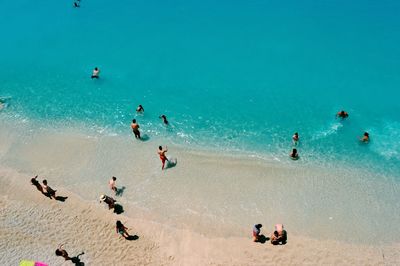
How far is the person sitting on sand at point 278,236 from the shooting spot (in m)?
18.9

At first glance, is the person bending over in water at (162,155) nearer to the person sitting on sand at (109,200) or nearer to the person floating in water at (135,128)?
the person floating in water at (135,128)

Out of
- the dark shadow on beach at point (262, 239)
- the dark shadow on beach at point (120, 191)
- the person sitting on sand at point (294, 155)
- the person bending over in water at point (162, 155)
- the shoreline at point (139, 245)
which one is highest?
the person sitting on sand at point (294, 155)

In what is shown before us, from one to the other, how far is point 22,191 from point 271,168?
45.7ft

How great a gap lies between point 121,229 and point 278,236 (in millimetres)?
7335

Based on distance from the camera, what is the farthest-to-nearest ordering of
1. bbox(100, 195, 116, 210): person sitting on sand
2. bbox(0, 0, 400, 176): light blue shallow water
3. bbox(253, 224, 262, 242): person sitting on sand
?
bbox(0, 0, 400, 176): light blue shallow water < bbox(100, 195, 116, 210): person sitting on sand < bbox(253, 224, 262, 242): person sitting on sand

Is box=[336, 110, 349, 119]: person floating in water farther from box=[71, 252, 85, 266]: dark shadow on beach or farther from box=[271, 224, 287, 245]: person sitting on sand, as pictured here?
box=[71, 252, 85, 266]: dark shadow on beach

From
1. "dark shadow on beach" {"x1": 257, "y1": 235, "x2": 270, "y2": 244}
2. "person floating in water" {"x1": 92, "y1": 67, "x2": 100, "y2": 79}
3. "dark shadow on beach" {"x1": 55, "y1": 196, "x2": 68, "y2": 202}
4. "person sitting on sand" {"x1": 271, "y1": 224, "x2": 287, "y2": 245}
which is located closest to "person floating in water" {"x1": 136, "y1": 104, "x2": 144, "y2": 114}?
"person floating in water" {"x1": 92, "y1": 67, "x2": 100, "y2": 79}

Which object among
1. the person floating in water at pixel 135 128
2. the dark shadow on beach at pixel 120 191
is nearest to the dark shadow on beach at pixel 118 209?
the dark shadow on beach at pixel 120 191

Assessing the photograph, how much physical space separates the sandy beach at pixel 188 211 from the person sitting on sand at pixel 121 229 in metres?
0.30

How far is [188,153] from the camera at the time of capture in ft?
81.6

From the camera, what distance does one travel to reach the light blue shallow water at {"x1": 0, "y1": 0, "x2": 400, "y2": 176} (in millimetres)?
26188

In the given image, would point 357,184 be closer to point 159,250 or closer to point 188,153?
point 188,153

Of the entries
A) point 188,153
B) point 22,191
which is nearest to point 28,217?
point 22,191

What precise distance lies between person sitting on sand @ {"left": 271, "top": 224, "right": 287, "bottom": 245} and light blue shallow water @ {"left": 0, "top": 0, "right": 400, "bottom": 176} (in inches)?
234
